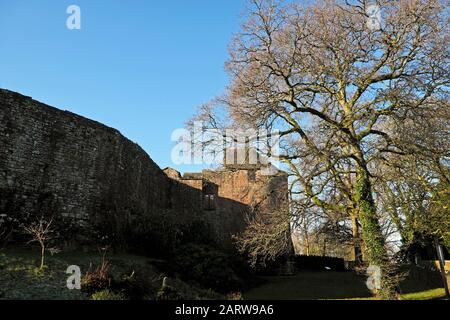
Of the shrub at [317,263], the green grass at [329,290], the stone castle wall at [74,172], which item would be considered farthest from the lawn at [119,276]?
the shrub at [317,263]

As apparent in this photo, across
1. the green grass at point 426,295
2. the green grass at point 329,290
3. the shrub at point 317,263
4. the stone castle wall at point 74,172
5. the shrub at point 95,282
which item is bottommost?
the green grass at point 426,295

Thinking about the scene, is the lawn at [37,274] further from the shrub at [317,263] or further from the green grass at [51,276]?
the shrub at [317,263]

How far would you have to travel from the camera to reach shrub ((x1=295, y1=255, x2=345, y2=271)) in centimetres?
2845

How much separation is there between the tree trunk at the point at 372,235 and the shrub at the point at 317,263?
1494 centimetres

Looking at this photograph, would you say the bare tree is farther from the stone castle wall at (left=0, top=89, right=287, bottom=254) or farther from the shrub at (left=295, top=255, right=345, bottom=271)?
the shrub at (left=295, top=255, right=345, bottom=271)

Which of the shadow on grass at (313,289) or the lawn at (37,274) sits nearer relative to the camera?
the lawn at (37,274)

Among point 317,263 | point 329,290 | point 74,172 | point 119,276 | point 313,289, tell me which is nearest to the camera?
point 119,276

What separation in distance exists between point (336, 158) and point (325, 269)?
17.5 meters

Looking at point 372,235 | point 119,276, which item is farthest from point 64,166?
point 372,235

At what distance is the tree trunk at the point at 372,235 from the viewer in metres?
13.5

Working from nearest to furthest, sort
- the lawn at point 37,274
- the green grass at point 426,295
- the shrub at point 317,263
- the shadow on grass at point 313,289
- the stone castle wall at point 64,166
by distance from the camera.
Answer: the lawn at point 37,274 → the stone castle wall at point 64,166 → the shadow on grass at point 313,289 → the green grass at point 426,295 → the shrub at point 317,263

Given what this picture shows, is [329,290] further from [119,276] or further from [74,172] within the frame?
[74,172]

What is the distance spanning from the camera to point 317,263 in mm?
28844

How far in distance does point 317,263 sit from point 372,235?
15.7 meters
